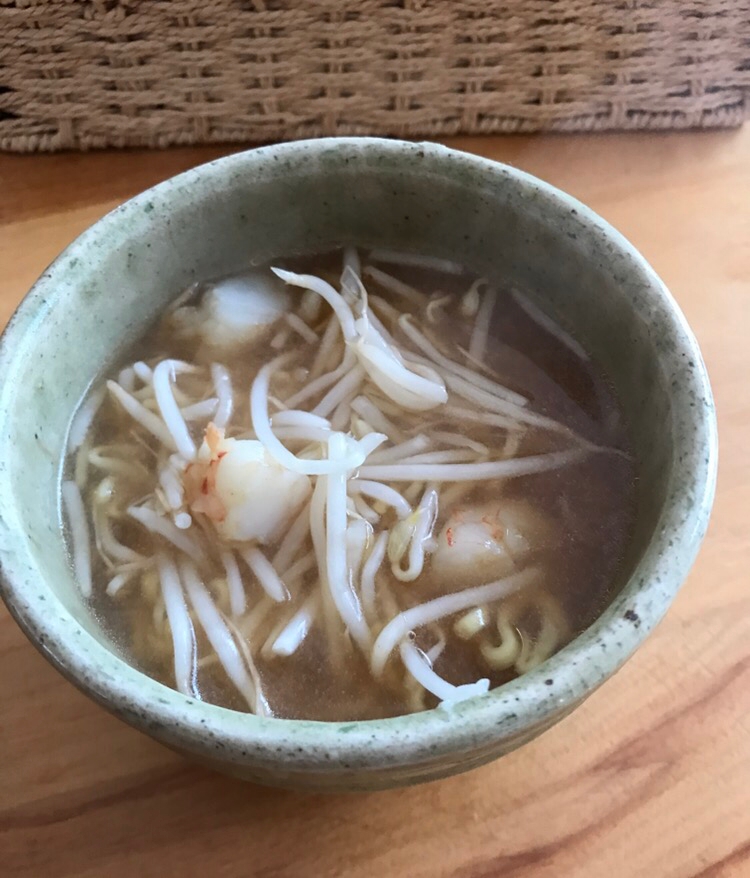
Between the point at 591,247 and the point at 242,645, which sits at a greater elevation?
the point at 591,247

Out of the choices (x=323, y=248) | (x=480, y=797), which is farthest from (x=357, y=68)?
(x=480, y=797)

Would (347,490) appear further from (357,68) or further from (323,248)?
(357,68)

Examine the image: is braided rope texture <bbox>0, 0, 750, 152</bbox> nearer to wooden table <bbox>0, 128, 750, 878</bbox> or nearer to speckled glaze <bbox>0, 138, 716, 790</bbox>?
speckled glaze <bbox>0, 138, 716, 790</bbox>

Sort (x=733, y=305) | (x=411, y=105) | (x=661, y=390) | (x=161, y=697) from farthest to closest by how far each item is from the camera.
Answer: (x=411, y=105) < (x=733, y=305) < (x=661, y=390) < (x=161, y=697)

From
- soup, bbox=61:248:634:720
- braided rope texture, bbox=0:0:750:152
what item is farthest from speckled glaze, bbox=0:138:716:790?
braided rope texture, bbox=0:0:750:152

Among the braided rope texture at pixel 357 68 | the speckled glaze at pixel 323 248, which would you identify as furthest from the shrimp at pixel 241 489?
the braided rope texture at pixel 357 68

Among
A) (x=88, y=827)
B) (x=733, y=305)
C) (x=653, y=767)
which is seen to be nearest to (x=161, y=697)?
(x=88, y=827)

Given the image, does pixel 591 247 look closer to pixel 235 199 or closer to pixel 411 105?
pixel 235 199

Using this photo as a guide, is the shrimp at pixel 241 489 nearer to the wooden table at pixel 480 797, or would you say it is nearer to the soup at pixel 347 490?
the soup at pixel 347 490
